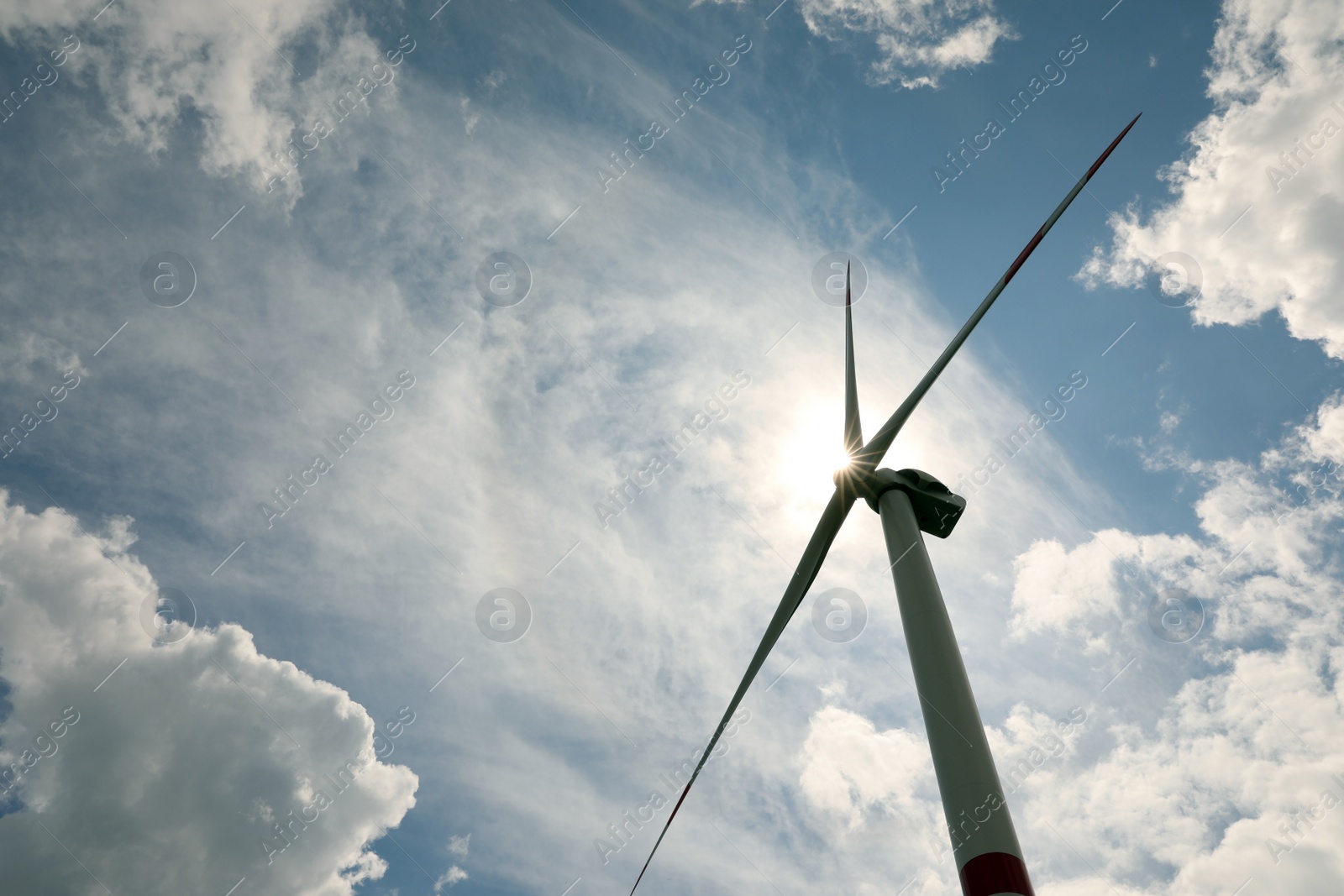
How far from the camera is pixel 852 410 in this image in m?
28.8

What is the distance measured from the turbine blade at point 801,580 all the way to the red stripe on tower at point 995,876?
11.2m

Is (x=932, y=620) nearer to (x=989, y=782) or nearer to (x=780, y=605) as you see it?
(x=989, y=782)

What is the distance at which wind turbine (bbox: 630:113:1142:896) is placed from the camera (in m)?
15.1

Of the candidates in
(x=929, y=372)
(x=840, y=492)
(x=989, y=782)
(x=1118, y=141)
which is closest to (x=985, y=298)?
(x=929, y=372)

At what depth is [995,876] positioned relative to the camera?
14.5 metres

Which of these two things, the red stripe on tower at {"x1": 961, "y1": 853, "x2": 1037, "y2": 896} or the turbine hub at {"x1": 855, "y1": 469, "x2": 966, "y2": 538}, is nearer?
the red stripe on tower at {"x1": 961, "y1": 853, "x2": 1037, "y2": 896}

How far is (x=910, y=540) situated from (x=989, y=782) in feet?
26.3

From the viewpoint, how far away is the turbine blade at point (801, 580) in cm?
2594

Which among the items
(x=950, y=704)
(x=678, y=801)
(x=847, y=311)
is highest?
(x=847, y=311)

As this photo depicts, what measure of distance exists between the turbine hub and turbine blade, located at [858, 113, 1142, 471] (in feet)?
2.41

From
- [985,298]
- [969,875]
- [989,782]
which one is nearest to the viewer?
[969,875]

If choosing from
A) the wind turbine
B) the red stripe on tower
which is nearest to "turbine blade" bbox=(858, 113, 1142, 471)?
the wind turbine

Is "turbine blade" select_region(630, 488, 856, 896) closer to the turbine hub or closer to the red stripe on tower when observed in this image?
the turbine hub

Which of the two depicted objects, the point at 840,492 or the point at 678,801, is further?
the point at 840,492
